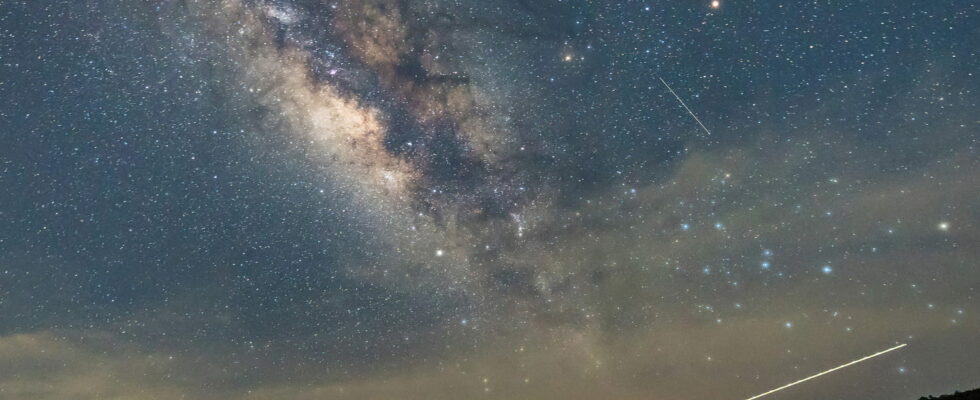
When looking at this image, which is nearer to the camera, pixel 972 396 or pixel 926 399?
pixel 972 396

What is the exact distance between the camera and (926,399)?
15.5m

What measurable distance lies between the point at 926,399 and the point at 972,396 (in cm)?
191

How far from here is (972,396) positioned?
13719 millimetres
